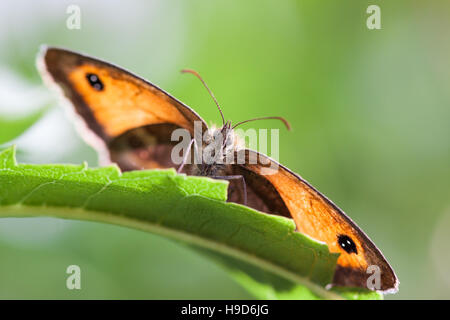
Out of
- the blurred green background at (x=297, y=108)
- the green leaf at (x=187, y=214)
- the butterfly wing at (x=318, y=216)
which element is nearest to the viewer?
the green leaf at (x=187, y=214)

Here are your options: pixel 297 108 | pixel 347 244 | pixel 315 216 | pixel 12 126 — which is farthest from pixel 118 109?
pixel 297 108

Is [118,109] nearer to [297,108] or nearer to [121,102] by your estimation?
[121,102]

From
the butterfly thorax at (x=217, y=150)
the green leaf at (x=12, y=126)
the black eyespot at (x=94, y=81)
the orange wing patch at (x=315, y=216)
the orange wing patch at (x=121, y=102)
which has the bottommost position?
the orange wing patch at (x=315, y=216)

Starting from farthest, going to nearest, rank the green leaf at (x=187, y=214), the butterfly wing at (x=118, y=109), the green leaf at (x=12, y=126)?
the green leaf at (x=12, y=126) → the butterfly wing at (x=118, y=109) → the green leaf at (x=187, y=214)

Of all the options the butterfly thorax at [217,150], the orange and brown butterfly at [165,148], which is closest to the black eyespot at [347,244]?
the orange and brown butterfly at [165,148]

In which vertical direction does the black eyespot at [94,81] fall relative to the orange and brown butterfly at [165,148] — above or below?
above

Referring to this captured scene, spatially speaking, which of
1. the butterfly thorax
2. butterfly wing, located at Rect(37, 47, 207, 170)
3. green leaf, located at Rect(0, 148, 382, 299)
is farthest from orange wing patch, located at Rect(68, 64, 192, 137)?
green leaf, located at Rect(0, 148, 382, 299)

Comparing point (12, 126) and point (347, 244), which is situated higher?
point (12, 126)

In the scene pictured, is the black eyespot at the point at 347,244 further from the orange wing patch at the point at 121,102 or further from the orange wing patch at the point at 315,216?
the orange wing patch at the point at 121,102
